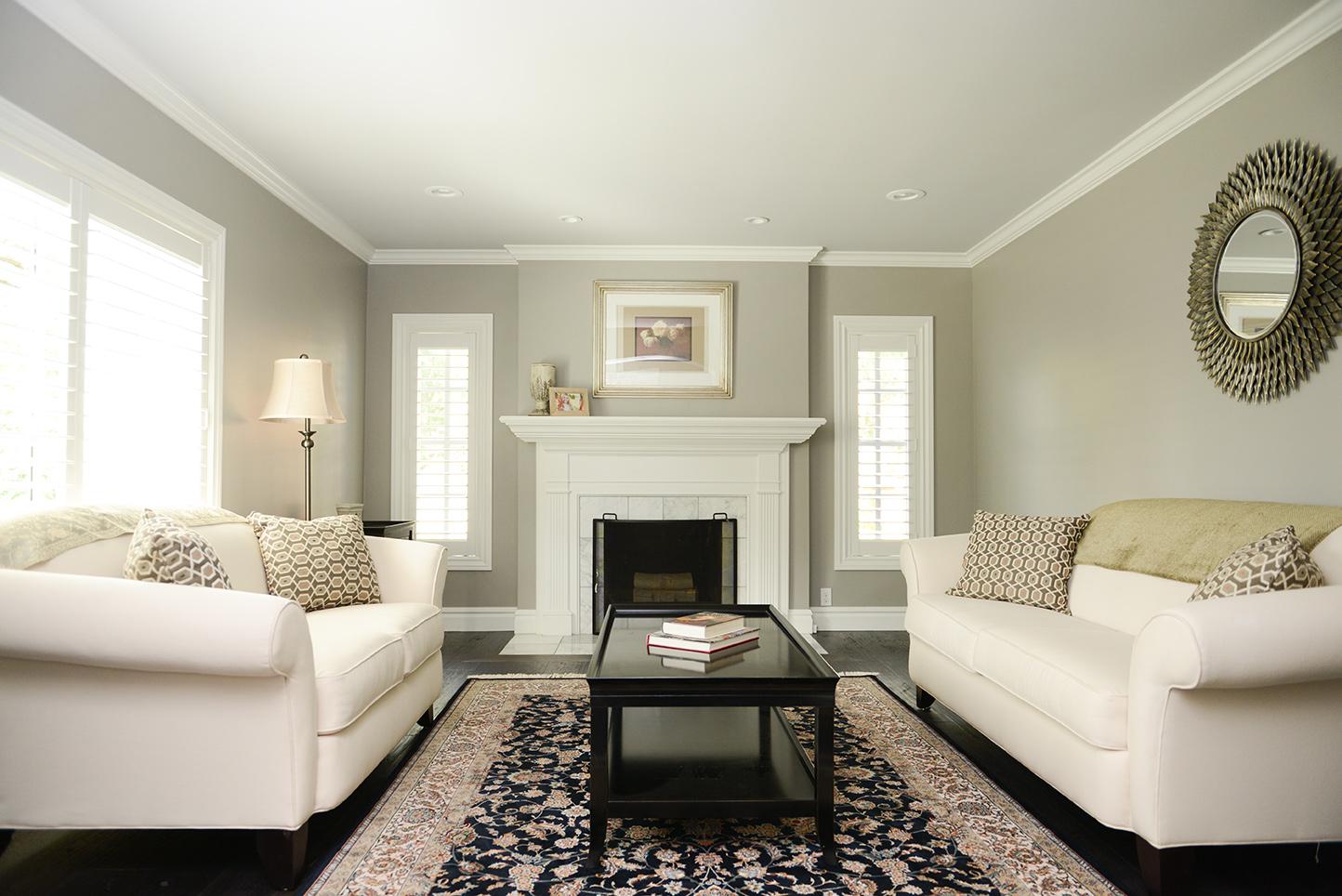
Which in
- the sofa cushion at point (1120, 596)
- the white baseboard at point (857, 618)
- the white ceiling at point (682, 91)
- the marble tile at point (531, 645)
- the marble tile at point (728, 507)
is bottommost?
the marble tile at point (531, 645)

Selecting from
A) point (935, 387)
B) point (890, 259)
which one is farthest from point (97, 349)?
point (935, 387)

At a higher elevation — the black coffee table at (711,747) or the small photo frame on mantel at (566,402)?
the small photo frame on mantel at (566,402)

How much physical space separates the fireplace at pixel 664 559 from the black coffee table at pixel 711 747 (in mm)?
2459

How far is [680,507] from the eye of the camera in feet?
16.6

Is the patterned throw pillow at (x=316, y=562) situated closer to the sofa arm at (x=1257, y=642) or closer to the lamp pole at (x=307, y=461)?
the lamp pole at (x=307, y=461)

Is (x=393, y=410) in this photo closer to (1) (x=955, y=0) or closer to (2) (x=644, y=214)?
(2) (x=644, y=214)

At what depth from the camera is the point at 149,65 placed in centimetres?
283

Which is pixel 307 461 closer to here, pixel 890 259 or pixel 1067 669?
pixel 1067 669

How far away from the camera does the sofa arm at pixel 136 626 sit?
5.85ft

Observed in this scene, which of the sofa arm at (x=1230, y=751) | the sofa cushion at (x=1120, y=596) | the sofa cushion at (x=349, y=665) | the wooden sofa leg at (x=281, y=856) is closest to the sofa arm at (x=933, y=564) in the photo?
the sofa cushion at (x=1120, y=596)

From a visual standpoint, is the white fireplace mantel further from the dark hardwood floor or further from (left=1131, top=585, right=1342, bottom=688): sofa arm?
(left=1131, top=585, right=1342, bottom=688): sofa arm

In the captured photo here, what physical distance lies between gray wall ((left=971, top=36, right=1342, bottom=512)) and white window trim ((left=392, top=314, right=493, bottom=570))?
3328mm

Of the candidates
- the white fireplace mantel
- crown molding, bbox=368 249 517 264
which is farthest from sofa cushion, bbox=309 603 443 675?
crown molding, bbox=368 249 517 264

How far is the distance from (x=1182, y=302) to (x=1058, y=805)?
2080 millimetres
